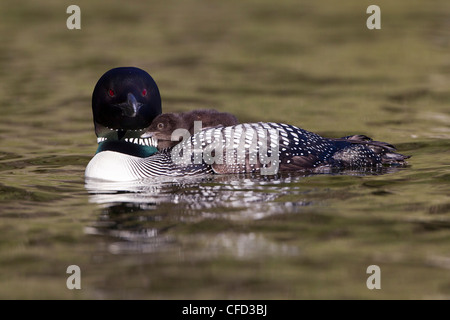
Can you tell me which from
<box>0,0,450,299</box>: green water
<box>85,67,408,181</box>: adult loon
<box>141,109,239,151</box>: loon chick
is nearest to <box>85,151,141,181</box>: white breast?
<box>85,67,408,181</box>: adult loon

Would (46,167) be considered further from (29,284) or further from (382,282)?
(382,282)

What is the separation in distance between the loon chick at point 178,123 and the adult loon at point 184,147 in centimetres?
7

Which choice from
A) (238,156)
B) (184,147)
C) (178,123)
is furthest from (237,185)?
(178,123)

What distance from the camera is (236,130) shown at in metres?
5.69

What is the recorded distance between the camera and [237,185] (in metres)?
5.52

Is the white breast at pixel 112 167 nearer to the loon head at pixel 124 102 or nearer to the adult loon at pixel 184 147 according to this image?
the adult loon at pixel 184 147

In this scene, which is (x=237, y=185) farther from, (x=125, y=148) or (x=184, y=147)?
(x=125, y=148)

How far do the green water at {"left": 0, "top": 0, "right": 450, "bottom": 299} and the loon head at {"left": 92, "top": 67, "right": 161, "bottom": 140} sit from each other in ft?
1.43

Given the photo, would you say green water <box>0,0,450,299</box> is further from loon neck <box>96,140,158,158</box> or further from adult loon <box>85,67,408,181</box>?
loon neck <box>96,140,158,158</box>

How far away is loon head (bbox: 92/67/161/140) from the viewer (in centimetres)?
566

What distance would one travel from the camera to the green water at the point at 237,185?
13.0 ft

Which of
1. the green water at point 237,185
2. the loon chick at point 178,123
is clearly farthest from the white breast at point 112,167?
the loon chick at point 178,123

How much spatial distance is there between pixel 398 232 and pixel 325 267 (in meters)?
0.70

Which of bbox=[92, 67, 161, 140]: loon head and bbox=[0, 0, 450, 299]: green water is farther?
bbox=[92, 67, 161, 140]: loon head
